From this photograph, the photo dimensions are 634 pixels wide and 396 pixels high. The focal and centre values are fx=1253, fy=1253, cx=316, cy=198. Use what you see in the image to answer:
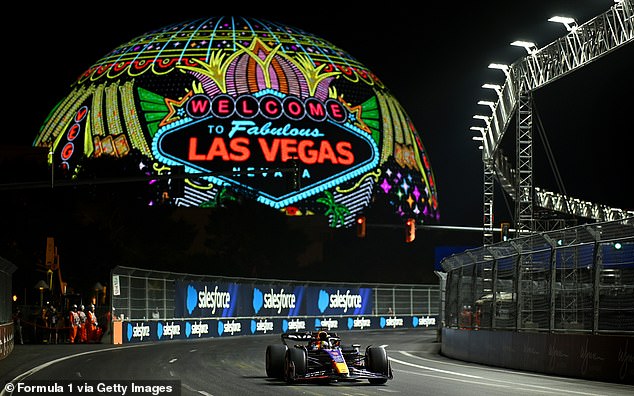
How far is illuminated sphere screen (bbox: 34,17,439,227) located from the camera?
10369 cm

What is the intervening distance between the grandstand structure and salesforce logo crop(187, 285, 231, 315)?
42.6ft

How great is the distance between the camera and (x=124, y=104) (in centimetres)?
10725

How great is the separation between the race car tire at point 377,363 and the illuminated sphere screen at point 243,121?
249 ft

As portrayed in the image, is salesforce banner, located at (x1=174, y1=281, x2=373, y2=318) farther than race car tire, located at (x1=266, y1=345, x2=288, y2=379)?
Yes

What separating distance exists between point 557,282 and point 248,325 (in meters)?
30.1

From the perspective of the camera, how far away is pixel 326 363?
22.3m

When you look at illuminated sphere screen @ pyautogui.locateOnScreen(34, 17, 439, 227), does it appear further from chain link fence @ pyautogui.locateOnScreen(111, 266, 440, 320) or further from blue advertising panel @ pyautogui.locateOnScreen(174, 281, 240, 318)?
chain link fence @ pyautogui.locateOnScreen(111, 266, 440, 320)

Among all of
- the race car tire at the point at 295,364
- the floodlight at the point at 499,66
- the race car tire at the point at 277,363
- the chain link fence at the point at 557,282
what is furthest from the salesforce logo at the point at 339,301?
the race car tire at the point at 295,364

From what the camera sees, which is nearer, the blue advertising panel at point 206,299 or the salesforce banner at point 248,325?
the salesforce banner at point 248,325

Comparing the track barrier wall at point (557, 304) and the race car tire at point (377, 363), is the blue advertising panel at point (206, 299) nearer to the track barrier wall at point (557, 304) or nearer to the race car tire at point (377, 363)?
the track barrier wall at point (557, 304)

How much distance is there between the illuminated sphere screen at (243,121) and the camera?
340 feet

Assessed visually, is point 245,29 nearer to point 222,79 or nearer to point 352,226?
point 222,79

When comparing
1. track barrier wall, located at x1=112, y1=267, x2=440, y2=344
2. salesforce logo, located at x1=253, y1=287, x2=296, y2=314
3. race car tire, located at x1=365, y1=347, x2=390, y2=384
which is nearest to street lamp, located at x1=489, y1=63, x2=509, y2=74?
track barrier wall, located at x1=112, y1=267, x2=440, y2=344

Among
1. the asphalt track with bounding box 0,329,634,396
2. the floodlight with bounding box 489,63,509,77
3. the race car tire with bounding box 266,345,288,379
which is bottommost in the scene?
the asphalt track with bounding box 0,329,634,396
